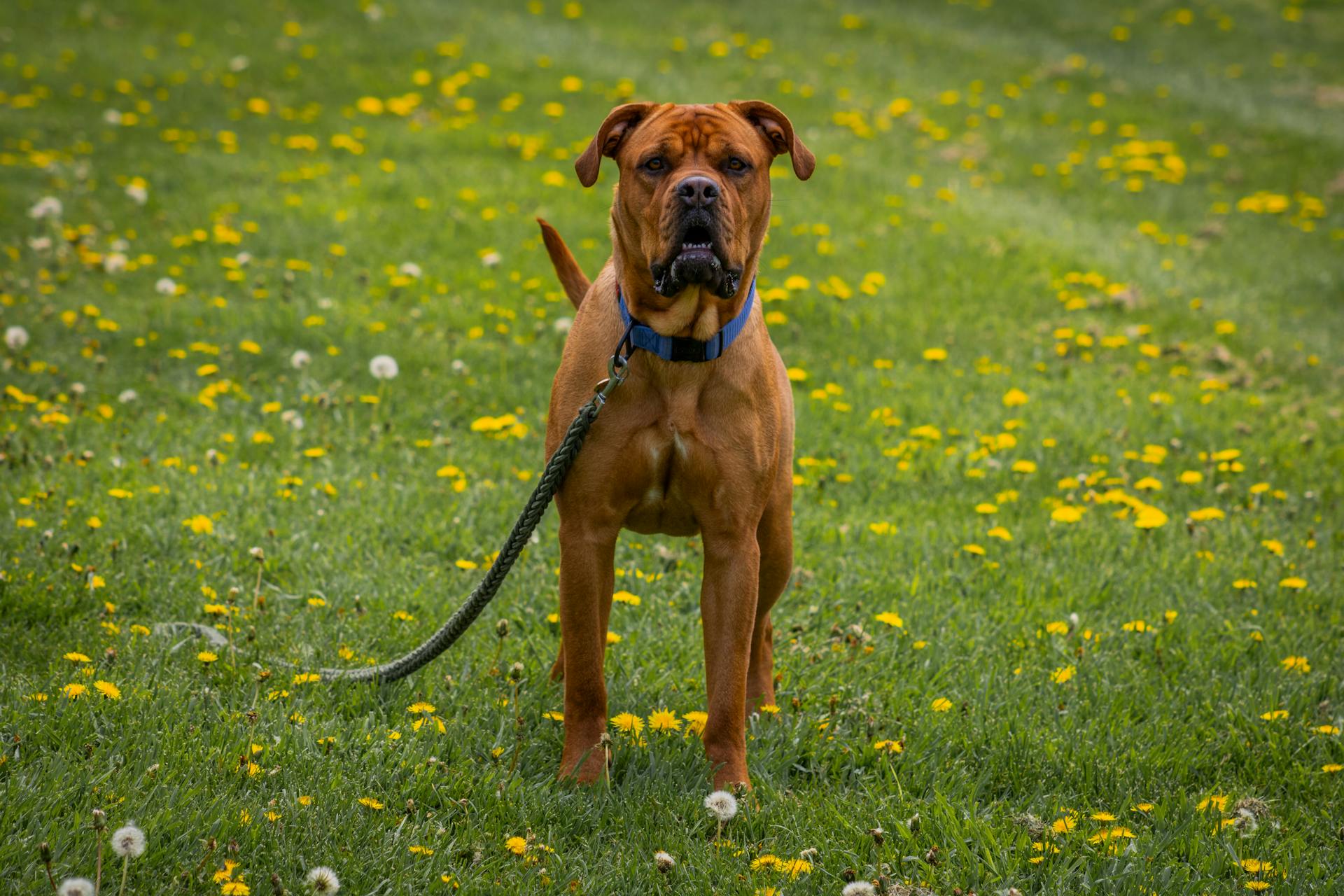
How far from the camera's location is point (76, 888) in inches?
86.4

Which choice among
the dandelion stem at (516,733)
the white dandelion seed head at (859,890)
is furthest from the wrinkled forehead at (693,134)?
the white dandelion seed head at (859,890)

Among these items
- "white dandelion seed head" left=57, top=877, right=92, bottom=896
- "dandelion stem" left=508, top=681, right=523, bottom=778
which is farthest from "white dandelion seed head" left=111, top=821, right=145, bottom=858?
"dandelion stem" left=508, top=681, right=523, bottom=778

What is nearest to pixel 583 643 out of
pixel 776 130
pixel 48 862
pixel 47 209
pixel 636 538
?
pixel 48 862

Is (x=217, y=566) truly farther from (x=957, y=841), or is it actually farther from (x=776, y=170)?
(x=776, y=170)

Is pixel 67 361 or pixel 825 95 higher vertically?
pixel 825 95

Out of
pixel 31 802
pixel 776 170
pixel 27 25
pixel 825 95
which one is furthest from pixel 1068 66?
pixel 31 802

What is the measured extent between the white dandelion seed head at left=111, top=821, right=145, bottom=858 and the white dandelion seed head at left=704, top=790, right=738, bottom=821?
47.8 inches

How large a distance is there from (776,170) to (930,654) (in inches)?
253

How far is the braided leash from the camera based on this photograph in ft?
10.1

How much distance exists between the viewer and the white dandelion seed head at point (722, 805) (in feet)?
9.09

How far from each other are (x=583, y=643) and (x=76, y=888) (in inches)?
54.1

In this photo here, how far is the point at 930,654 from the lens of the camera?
13.2 feet

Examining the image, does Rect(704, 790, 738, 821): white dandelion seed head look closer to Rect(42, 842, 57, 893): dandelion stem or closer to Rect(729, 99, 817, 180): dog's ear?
Rect(42, 842, 57, 893): dandelion stem

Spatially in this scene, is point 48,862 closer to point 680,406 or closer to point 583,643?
point 583,643
